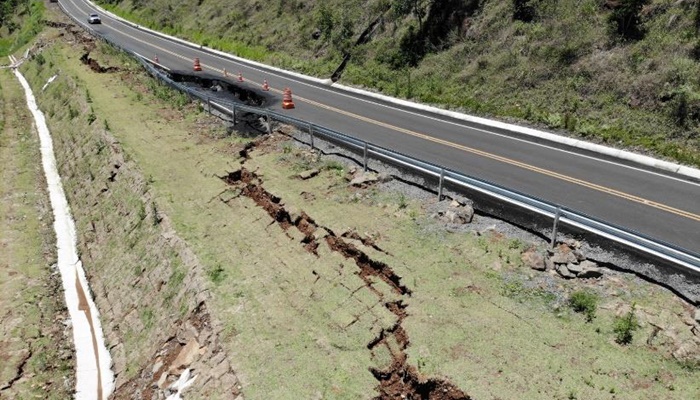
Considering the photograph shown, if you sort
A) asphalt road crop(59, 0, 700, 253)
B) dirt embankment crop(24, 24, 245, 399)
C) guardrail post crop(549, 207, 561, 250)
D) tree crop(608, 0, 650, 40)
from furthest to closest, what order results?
tree crop(608, 0, 650, 40) → asphalt road crop(59, 0, 700, 253) → guardrail post crop(549, 207, 561, 250) → dirt embankment crop(24, 24, 245, 399)

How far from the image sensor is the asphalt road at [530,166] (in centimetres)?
1243

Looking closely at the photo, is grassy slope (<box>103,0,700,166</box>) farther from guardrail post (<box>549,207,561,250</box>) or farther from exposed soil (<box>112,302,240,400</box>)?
exposed soil (<box>112,302,240,400</box>)

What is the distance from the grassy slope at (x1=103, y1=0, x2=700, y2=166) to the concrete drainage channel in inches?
660

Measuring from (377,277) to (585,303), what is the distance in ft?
13.1

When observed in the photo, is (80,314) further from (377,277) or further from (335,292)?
(377,277)

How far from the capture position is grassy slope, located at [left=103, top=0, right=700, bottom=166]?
18.6 m

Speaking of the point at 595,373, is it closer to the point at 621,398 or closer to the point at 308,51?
the point at 621,398

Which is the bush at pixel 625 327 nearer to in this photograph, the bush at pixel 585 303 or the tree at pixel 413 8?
the bush at pixel 585 303

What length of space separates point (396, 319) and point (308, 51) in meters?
31.8

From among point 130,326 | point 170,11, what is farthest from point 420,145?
point 170,11

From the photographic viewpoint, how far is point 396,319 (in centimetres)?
948

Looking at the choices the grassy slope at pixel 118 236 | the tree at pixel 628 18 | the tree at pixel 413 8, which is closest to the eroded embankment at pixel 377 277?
the grassy slope at pixel 118 236

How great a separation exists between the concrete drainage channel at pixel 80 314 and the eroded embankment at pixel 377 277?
Result: 5.05 meters

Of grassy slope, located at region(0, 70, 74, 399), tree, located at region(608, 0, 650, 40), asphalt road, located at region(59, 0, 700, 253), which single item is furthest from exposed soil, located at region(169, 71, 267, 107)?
tree, located at region(608, 0, 650, 40)
